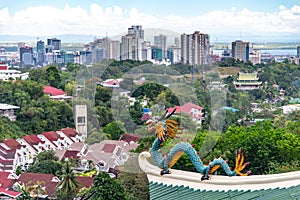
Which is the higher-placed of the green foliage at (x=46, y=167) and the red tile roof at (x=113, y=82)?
the red tile roof at (x=113, y=82)

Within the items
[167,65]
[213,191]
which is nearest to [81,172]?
[167,65]

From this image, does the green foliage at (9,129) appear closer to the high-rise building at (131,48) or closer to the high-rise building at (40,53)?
the high-rise building at (131,48)

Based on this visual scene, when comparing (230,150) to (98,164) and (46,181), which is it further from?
(98,164)

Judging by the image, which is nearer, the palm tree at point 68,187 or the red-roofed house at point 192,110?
the palm tree at point 68,187

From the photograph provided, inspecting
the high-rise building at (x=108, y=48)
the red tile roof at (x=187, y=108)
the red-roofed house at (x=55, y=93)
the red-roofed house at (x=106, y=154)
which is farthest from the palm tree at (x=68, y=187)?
the red-roofed house at (x=55, y=93)

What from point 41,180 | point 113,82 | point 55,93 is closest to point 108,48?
point 113,82
